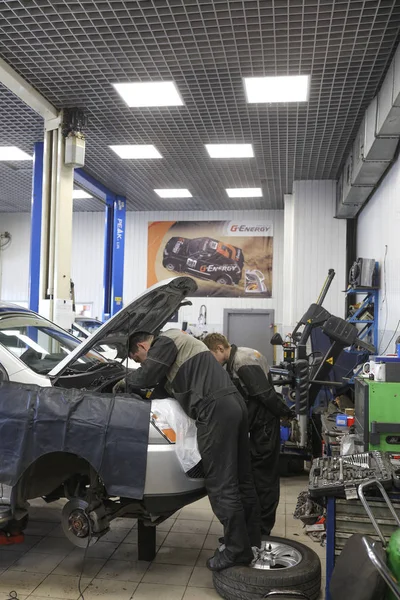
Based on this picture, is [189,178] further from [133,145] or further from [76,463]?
[76,463]

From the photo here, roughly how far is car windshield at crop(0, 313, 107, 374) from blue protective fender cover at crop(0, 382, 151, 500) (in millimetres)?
523

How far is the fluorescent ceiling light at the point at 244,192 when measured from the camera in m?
10.7

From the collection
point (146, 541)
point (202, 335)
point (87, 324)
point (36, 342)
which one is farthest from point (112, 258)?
point (146, 541)

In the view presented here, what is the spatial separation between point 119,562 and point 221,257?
9.04 meters

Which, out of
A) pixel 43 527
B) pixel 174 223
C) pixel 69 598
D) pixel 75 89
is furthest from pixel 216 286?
pixel 69 598

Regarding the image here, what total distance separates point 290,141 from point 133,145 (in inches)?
90.3

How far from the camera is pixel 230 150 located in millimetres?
8508

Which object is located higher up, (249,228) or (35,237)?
(249,228)

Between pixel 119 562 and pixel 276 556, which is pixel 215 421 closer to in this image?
pixel 276 556

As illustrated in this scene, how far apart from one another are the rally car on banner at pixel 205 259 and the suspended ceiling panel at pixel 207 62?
3.50m

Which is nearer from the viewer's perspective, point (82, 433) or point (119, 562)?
point (82, 433)

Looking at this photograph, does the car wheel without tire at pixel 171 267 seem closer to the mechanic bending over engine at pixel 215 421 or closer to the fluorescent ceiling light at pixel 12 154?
the fluorescent ceiling light at pixel 12 154

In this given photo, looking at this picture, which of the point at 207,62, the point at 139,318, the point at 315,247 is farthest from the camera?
the point at 315,247

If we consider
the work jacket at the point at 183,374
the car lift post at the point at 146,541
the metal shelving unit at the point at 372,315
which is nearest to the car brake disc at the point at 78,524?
the car lift post at the point at 146,541
